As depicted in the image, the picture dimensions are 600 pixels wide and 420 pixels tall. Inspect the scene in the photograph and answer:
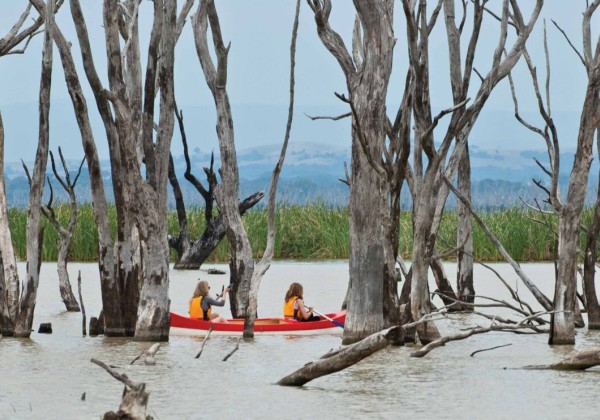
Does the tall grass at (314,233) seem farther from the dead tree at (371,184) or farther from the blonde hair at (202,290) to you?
the dead tree at (371,184)

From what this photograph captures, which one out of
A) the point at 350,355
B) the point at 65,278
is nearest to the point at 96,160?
the point at 65,278

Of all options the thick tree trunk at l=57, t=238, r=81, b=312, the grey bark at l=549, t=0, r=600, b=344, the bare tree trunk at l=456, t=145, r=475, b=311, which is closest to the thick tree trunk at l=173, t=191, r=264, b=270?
the thick tree trunk at l=57, t=238, r=81, b=312

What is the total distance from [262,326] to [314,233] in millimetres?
17569

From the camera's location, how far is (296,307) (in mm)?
15758

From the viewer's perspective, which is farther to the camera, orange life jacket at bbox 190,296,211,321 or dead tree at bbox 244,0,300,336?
orange life jacket at bbox 190,296,211,321

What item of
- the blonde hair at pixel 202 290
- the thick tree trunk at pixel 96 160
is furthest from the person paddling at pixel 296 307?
the thick tree trunk at pixel 96 160

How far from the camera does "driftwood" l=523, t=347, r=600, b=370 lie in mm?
10945

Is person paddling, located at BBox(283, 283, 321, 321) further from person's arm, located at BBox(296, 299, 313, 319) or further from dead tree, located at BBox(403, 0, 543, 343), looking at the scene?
dead tree, located at BBox(403, 0, 543, 343)

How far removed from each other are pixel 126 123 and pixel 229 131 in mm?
3708

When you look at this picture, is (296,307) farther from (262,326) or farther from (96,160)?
(96,160)

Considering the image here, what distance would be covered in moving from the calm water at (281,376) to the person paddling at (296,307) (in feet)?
2.08

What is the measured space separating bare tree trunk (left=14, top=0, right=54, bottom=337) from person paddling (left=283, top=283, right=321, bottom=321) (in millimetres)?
3255

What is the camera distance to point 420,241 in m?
12.4

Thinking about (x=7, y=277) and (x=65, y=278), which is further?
(x=65, y=278)
